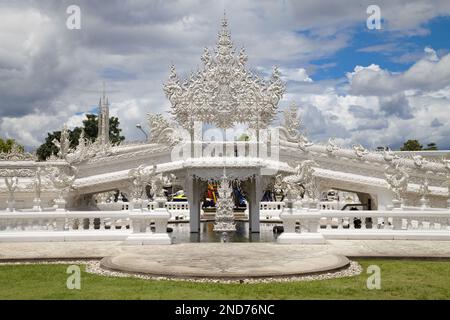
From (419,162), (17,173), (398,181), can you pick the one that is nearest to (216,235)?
(398,181)

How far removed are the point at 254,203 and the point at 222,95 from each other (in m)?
5.23

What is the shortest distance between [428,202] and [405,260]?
33.4 feet

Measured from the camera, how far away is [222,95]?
2425 centimetres

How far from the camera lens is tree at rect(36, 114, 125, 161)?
60925mm

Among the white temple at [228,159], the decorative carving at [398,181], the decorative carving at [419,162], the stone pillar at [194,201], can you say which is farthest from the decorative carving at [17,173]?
the decorative carving at [419,162]

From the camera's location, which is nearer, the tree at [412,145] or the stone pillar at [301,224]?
the stone pillar at [301,224]

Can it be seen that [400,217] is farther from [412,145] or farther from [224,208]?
[412,145]

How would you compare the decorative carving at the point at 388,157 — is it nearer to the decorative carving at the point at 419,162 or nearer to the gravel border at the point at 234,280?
the decorative carving at the point at 419,162

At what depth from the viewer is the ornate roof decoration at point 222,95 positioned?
24.1 metres

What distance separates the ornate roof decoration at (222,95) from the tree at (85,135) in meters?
33.4

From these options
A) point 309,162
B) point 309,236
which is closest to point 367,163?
point 309,162

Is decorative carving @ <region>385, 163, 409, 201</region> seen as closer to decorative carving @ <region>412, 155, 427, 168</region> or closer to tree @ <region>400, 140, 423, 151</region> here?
decorative carving @ <region>412, 155, 427, 168</region>

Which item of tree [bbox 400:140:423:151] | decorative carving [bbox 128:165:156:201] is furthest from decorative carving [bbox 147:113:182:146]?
tree [bbox 400:140:423:151]
